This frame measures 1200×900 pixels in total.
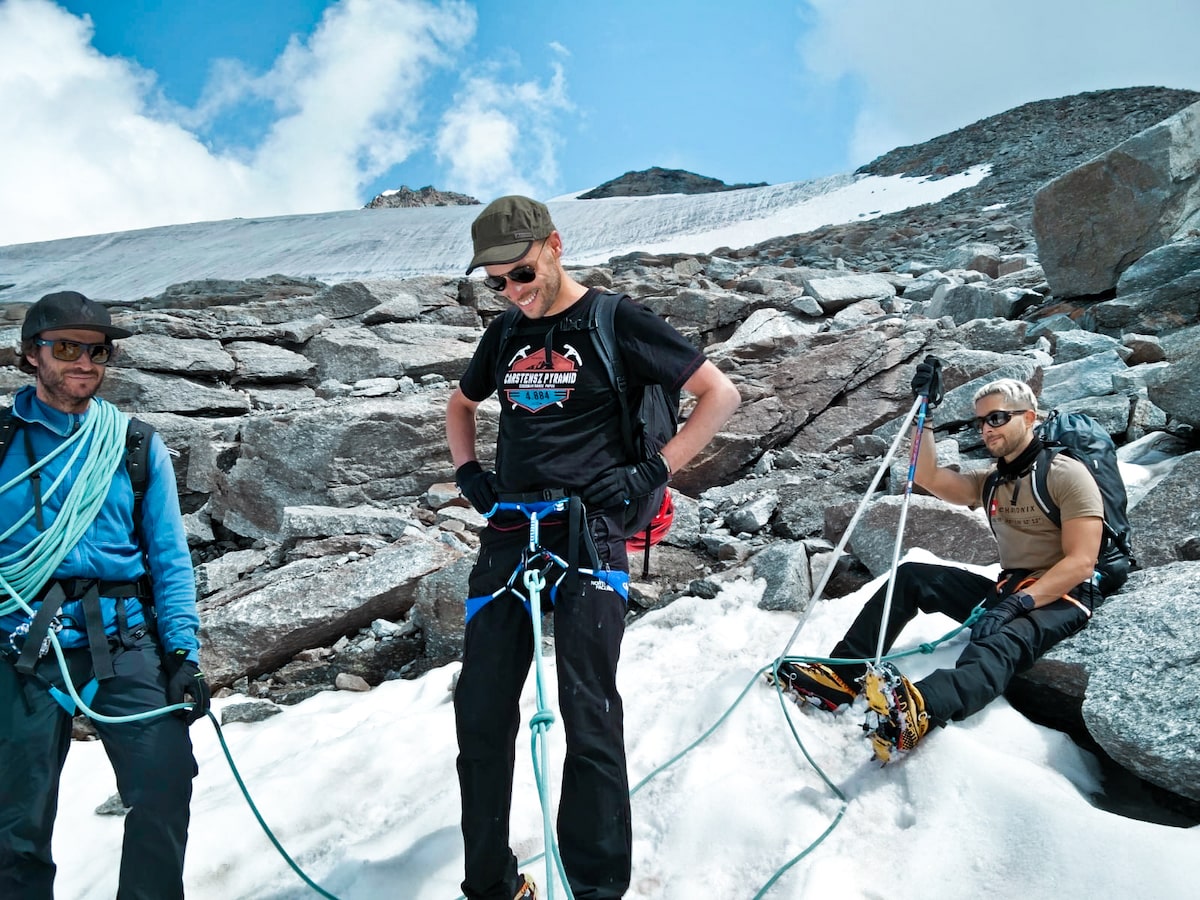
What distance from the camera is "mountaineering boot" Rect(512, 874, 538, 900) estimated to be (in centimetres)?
267

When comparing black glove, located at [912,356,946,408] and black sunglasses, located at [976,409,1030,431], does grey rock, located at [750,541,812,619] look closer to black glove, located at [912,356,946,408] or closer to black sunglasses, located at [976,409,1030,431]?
black glove, located at [912,356,946,408]

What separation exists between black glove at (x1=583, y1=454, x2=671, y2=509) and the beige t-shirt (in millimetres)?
2309

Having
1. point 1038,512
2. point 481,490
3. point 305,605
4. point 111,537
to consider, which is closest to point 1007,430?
point 1038,512

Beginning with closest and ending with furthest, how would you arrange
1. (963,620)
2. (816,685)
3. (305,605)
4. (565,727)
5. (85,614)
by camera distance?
1. (565,727)
2. (85,614)
3. (816,685)
4. (963,620)
5. (305,605)

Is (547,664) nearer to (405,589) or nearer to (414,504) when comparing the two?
(405,589)

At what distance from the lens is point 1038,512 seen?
398 cm

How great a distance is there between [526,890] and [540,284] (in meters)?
2.14

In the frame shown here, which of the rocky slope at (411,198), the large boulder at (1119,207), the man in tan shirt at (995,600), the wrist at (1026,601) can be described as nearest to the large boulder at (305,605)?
the man in tan shirt at (995,600)

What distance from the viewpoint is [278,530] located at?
8625 mm

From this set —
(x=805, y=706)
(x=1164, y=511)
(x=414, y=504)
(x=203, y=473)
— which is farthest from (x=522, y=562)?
(x=203, y=473)

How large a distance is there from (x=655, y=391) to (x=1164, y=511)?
388cm

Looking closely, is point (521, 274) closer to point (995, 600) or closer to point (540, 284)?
point (540, 284)

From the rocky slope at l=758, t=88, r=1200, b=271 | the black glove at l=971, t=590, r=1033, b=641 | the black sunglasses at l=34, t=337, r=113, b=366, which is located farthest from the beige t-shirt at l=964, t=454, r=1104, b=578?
the rocky slope at l=758, t=88, r=1200, b=271

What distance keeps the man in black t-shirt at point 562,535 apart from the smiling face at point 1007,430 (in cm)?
205
